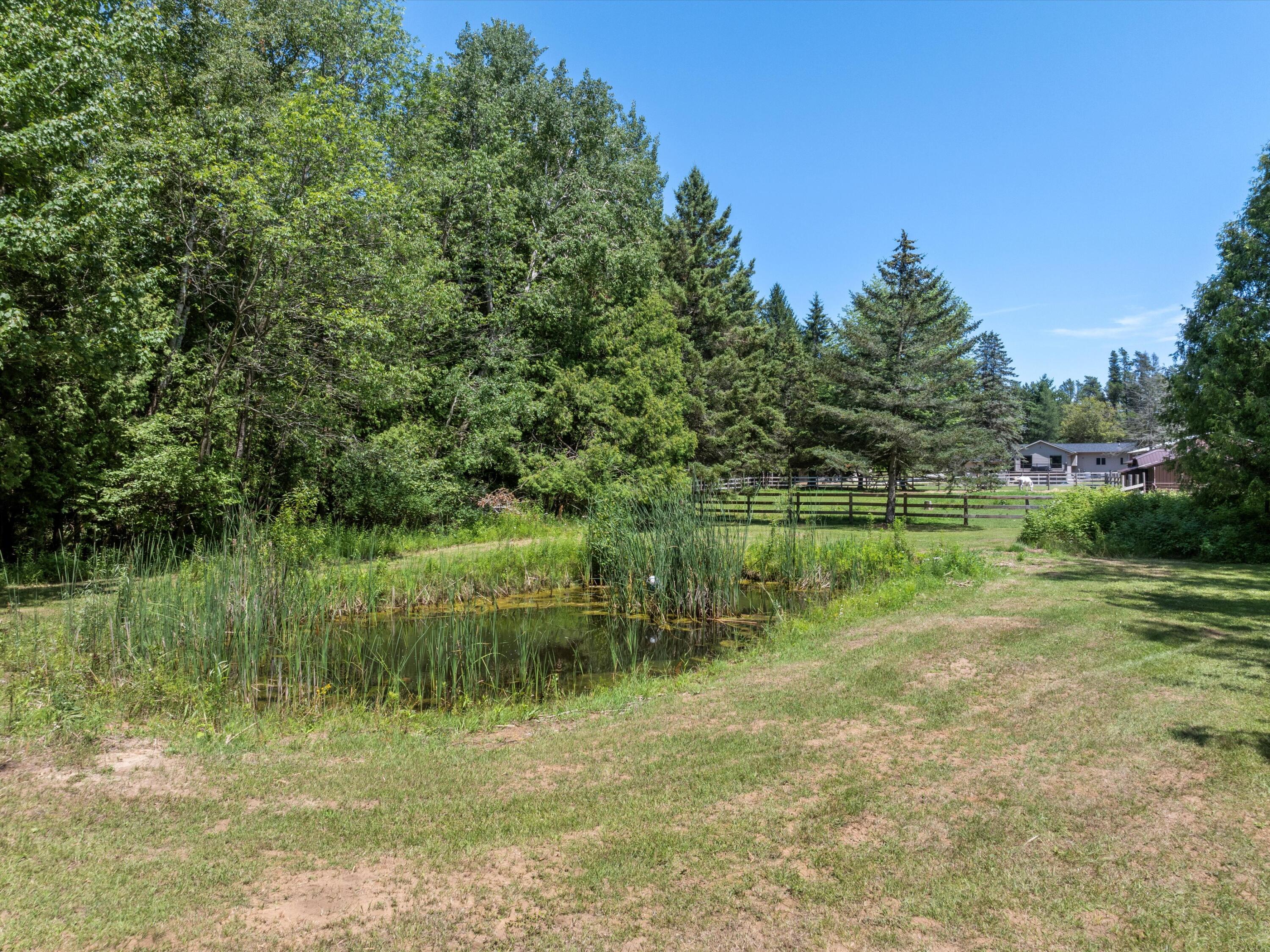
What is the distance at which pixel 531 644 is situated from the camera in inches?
368

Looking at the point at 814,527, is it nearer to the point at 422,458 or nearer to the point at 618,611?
the point at 618,611

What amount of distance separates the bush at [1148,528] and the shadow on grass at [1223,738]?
35.0 ft

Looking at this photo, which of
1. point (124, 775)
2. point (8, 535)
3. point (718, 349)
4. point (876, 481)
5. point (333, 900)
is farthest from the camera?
point (718, 349)

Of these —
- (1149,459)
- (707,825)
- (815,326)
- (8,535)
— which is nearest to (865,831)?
(707,825)

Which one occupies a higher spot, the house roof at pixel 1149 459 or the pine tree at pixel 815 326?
the pine tree at pixel 815 326

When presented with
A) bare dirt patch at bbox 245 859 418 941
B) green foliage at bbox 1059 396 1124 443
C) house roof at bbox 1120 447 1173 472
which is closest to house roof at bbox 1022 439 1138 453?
green foliage at bbox 1059 396 1124 443

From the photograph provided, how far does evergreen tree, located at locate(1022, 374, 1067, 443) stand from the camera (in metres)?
87.3

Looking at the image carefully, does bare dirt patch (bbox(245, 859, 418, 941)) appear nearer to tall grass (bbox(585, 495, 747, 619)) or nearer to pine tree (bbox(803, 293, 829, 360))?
tall grass (bbox(585, 495, 747, 619))

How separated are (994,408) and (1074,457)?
2734cm

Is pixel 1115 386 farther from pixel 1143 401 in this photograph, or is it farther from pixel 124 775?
pixel 124 775

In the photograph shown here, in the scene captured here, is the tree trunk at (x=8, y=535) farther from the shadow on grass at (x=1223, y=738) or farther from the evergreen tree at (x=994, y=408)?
the evergreen tree at (x=994, y=408)

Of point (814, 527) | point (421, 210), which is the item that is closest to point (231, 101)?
point (421, 210)

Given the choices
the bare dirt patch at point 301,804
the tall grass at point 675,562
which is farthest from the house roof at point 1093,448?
the bare dirt patch at point 301,804

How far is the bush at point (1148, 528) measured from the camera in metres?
13.5
